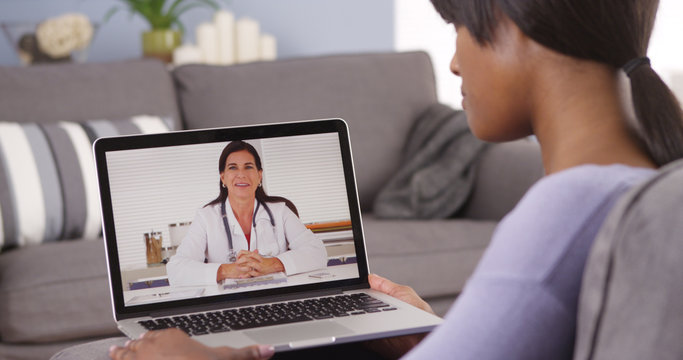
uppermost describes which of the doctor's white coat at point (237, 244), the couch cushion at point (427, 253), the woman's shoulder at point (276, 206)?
the woman's shoulder at point (276, 206)

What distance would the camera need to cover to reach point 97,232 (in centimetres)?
193

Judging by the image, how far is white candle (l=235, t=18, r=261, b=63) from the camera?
9.70 feet

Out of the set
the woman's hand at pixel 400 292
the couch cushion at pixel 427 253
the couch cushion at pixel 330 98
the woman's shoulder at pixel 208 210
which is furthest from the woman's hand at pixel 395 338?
the couch cushion at pixel 330 98

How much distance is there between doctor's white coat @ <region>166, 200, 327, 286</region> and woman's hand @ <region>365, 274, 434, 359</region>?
0.27ft

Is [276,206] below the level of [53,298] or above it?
above

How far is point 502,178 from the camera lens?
2117mm

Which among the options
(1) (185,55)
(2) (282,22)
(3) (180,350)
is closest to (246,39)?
(1) (185,55)

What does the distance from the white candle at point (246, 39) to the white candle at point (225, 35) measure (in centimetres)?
3

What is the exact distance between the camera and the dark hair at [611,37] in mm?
558

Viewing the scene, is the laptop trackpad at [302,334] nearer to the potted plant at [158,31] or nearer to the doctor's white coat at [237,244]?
the doctor's white coat at [237,244]

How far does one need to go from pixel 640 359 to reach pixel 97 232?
1.71 m

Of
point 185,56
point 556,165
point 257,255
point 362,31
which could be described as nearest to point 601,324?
point 556,165

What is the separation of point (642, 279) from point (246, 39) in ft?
8.79

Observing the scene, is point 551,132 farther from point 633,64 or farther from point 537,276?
point 537,276
